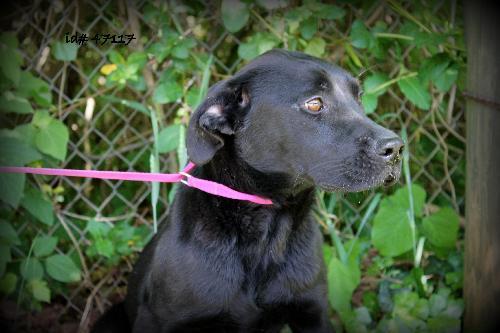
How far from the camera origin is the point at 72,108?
12.4 feet

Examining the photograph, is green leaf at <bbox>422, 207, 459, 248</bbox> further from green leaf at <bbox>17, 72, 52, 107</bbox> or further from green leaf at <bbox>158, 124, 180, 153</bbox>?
green leaf at <bbox>17, 72, 52, 107</bbox>

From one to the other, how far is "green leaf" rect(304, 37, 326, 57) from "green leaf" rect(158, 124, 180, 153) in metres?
0.84

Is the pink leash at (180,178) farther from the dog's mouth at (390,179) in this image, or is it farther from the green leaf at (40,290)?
the green leaf at (40,290)

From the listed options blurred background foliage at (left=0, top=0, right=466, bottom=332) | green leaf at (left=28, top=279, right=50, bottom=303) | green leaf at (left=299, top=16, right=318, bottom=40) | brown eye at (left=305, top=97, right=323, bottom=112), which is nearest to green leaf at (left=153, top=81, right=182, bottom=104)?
blurred background foliage at (left=0, top=0, right=466, bottom=332)

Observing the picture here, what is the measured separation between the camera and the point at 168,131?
3541mm

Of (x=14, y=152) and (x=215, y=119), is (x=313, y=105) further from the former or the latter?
(x=14, y=152)

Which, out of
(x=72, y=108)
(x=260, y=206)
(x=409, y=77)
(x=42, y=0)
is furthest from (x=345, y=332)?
(x=42, y=0)

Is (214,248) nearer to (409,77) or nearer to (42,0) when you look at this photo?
(409,77)

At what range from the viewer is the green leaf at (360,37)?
11.6 feet

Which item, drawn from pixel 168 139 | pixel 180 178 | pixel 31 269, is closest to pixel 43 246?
pixel 31 269

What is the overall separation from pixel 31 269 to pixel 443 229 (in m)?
2.29

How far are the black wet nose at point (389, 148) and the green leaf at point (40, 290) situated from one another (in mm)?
2052

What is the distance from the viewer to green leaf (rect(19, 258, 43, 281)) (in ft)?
11.4

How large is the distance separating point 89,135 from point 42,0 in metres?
0.85
